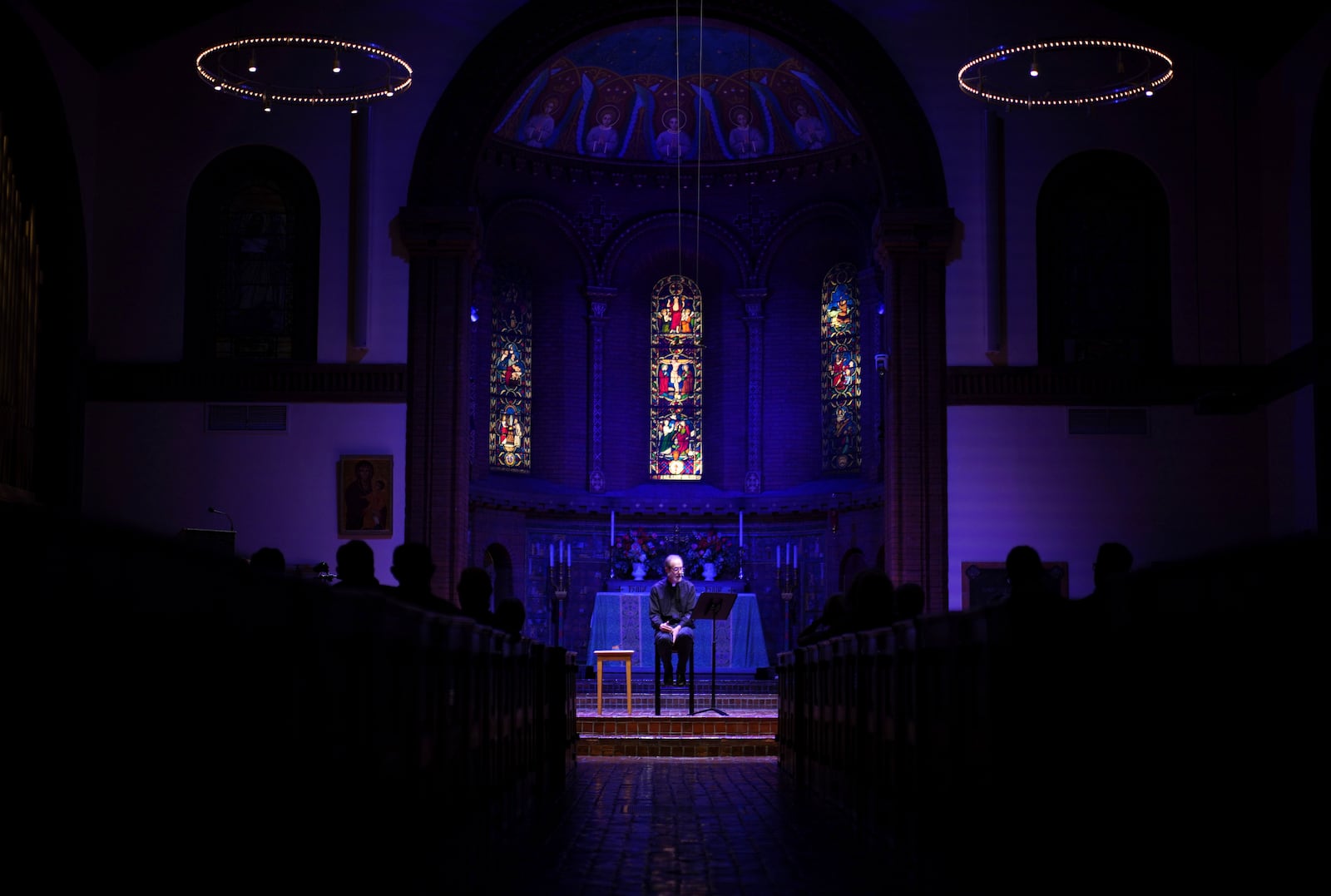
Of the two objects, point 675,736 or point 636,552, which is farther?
point 636,552

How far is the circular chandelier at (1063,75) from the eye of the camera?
12883 mm

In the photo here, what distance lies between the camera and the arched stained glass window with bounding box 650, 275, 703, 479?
21.4m

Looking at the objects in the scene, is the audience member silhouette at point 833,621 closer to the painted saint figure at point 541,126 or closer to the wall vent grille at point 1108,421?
the wall vent grille at point 1108,421

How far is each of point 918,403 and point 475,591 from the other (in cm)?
687

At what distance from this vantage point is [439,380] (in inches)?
555

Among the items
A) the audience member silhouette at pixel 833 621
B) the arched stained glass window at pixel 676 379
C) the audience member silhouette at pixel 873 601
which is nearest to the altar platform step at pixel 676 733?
the audience member silhouette at pixel 833 621

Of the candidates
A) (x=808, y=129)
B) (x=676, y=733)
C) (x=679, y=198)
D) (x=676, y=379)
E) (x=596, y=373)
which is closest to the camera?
(x=676, y=733)

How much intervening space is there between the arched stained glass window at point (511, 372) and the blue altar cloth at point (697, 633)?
2730 mm

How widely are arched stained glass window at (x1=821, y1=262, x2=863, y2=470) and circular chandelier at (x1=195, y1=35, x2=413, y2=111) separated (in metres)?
8.35

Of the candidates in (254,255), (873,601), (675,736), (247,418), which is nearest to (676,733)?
(675,736)

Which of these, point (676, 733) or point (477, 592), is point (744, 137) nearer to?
point (676, 733)

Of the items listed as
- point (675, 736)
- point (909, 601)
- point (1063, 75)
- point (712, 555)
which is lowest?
point (675, 736)

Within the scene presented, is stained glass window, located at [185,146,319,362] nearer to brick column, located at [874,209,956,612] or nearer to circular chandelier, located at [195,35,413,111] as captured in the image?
circular chandelier, located at [195,35,413,111]

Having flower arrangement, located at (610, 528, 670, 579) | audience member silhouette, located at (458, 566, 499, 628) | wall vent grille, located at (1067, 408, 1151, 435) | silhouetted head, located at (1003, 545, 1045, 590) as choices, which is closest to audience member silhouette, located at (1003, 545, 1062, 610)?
silhouetted head, located at (1003, 545, 1045, 590)
